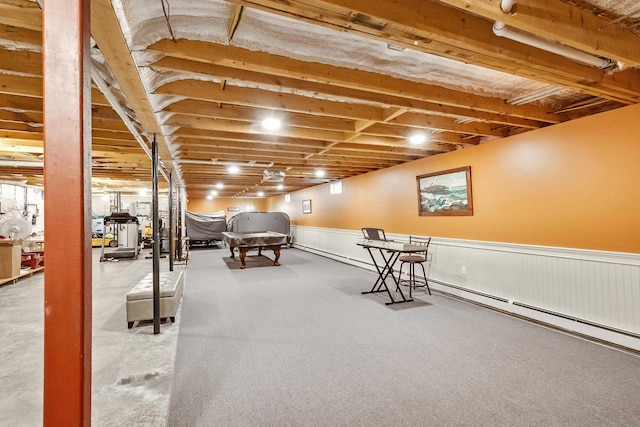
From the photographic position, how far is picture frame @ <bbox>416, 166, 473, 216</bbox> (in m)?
4.42

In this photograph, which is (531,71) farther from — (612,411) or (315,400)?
(315,400)

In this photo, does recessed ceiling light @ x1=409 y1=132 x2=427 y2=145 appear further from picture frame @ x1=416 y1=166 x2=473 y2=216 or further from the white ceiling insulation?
the white ceiling insulation

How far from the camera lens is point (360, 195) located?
7.26 meters

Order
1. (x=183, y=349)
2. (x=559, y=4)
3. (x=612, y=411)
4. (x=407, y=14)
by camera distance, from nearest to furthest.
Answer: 1. (x=407, y=14)
2. (x=559, y=4)
3. (x=612, y=411)
4. (x=183, y=349)

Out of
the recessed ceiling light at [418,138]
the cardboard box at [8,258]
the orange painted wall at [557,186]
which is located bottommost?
the cardboard box at [8,258]

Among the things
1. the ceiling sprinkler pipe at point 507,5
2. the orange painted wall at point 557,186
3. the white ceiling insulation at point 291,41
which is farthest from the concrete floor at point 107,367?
the orange painted wall at point 557,186

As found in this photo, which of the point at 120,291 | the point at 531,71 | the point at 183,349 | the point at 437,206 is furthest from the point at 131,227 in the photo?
the point at 531,71

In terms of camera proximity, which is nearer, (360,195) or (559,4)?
(559,4)

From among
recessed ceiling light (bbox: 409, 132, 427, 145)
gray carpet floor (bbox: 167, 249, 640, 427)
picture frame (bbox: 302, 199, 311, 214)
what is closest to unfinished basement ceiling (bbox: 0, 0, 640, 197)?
recessed ceiling light (bbox: 409, 132, 427, 145)

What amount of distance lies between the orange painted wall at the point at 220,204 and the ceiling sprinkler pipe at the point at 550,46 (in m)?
14.9

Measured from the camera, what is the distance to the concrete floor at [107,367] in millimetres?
1854

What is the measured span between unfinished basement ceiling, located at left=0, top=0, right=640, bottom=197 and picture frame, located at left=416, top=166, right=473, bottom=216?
84 centimetres

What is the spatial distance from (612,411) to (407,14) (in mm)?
2671

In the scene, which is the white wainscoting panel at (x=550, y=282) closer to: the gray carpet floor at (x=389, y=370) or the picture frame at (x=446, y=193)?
the gray carpet floor at (x=389, y=370)
